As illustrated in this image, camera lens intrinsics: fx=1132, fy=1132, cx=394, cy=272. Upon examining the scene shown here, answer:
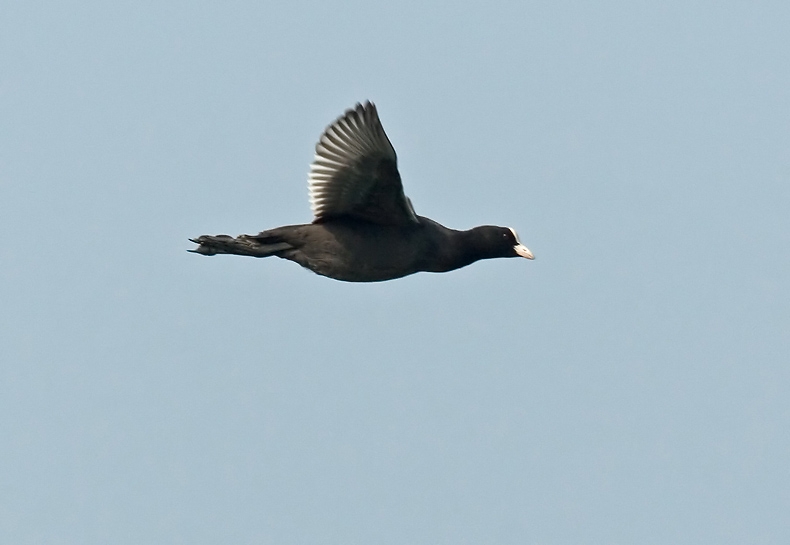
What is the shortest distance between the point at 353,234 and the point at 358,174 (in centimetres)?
94

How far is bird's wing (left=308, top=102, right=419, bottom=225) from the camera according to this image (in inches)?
551

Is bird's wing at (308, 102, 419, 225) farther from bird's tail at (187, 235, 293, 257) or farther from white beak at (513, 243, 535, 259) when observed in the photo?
white beak at (513, 243, 535, 259)

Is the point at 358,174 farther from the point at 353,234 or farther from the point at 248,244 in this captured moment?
the point at 248,244

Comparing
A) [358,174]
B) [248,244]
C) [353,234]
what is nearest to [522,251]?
[353,234]

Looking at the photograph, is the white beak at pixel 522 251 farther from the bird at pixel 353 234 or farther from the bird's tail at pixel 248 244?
the bird's tail at pixel 248 244

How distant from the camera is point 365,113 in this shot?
13.8 meters

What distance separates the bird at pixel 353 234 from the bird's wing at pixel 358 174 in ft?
0.04

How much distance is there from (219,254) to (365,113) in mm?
3184

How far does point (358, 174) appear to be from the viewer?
14578 millimetres

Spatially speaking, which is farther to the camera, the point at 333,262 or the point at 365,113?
the point at 333,262

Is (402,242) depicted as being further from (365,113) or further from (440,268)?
(365,113)

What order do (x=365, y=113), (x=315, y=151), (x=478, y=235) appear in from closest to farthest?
(x=365, y=113)
(x=315, y=151)
(x=478, y=235)

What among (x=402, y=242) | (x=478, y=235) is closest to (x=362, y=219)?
(x=402, y=242)

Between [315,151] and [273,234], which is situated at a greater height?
[315,151]
